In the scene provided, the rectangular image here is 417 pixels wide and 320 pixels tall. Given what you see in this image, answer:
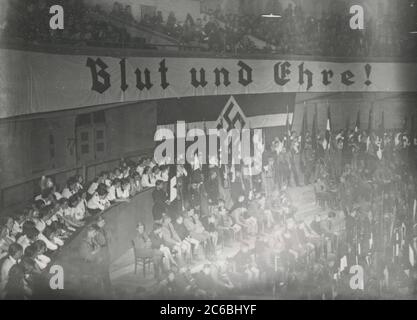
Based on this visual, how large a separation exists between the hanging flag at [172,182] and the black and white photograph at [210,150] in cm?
3

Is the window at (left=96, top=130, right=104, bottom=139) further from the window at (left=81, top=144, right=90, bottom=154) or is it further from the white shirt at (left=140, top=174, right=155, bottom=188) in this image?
the white shirt at (left=140, top=174, right=155, bottom=188)

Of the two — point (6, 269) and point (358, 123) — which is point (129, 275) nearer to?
point (6, 269)

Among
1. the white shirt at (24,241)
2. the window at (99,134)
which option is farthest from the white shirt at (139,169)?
the white shirt at (24,241)

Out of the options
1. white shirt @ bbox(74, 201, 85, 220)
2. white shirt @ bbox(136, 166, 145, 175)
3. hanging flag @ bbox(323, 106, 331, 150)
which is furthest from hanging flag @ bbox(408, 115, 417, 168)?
white shirt @ bbox(74, 201, 85, 220)

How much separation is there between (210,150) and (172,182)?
884mm

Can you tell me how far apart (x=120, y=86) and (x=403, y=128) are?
5158 millimetres

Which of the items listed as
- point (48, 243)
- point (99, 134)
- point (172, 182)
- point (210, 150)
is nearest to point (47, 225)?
point (48, 243)

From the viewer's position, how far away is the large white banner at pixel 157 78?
1062 cm

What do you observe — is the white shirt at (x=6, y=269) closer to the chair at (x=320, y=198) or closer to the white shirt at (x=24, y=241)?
the white shirt at (x=24, y=241)

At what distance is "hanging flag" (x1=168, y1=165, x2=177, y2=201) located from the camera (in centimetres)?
1156

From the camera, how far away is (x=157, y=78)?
37.6 ft

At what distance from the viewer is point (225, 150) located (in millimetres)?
11695

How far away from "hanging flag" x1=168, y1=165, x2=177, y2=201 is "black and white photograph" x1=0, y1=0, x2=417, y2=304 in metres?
0.03
